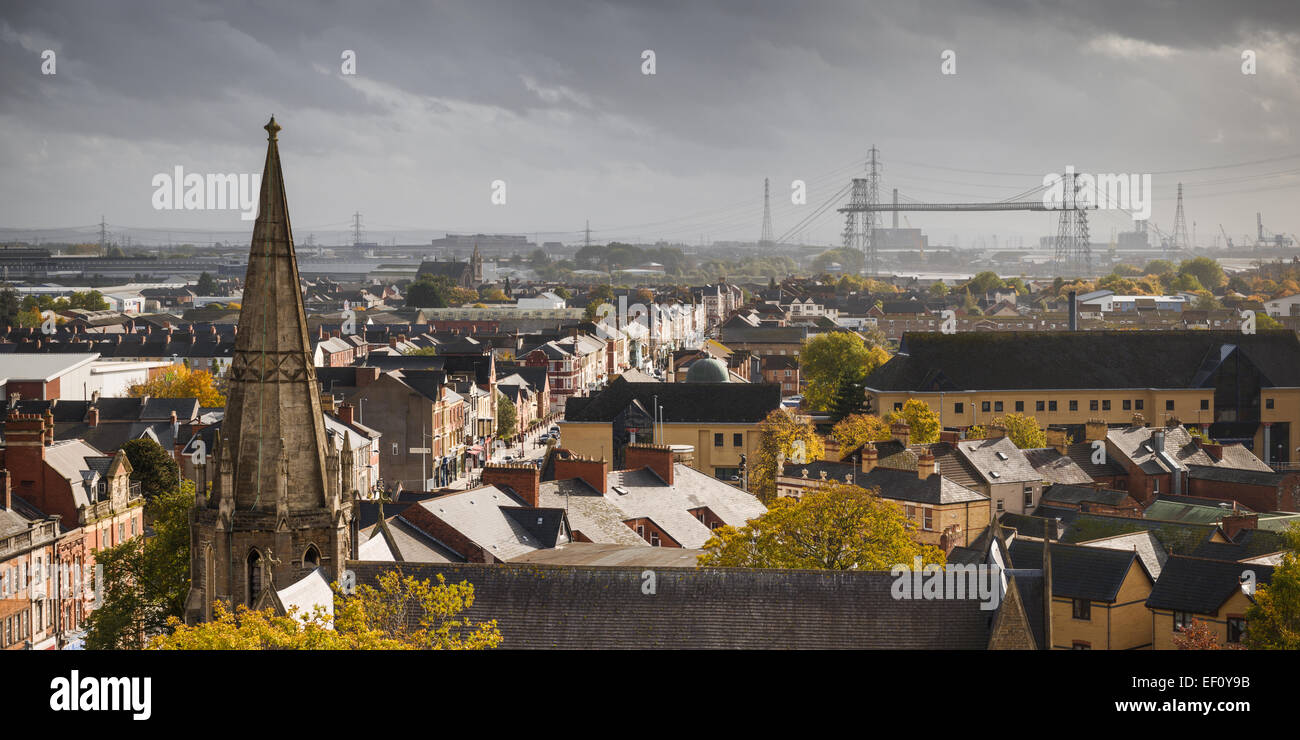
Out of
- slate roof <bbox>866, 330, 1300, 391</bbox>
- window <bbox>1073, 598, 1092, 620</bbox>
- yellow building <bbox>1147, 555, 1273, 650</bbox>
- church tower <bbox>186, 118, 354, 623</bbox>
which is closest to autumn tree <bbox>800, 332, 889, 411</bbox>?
slate roof <bbox>866, 330, 1300, 391</bbox>

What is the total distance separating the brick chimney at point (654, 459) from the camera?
55344mm

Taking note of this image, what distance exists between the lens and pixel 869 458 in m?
59.9

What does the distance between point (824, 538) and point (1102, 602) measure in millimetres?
7048

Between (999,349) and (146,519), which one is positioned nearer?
(146,519)

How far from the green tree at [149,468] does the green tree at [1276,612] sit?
40.9 m

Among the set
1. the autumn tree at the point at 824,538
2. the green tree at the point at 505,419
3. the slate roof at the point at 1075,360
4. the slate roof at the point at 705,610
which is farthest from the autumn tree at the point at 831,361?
the slate roof at the point at 705,610

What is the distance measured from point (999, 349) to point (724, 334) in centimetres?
6875

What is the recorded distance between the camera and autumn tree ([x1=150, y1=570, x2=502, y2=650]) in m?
19.2

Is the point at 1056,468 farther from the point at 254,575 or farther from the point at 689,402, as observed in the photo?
the point at 254,575

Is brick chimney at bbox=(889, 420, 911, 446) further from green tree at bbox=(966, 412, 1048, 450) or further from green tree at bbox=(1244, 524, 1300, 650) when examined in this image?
green tree at bbox=(1244, 524, 1300, 650)

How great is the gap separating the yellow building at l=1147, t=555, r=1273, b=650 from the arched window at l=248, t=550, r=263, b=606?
22.0 metres
